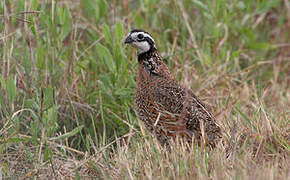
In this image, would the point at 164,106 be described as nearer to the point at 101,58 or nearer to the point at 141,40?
the point at 141,40

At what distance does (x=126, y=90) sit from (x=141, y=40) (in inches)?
22.0

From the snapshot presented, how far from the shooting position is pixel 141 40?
14.9 feet

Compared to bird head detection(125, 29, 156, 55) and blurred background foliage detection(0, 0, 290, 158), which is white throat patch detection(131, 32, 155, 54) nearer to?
bird head detection(125, 29, 156, 55)

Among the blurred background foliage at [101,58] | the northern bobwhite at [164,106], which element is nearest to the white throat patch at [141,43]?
the northern bobwhite at [164,106]

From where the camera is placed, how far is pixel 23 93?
4961 millimetres

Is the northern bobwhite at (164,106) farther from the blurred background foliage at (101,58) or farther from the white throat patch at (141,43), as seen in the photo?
the blurred background foliage at (101,58)

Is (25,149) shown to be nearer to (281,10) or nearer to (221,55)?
(221,55)

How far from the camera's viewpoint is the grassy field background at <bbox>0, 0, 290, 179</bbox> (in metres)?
3.80

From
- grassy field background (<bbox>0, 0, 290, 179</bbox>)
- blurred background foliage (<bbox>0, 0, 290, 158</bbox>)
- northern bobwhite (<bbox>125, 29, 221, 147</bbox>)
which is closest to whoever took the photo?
grassy field background (<bbox>0, 0, 290, 179</bbox>)

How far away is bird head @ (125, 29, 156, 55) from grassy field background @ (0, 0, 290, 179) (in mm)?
257

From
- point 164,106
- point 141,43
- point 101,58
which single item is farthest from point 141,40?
point 164,106

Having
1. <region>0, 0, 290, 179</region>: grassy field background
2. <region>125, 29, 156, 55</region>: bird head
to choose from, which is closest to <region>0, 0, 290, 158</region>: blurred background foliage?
<region>0, 0, 290, 179</region>: grassy field background

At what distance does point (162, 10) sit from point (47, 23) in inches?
85.9

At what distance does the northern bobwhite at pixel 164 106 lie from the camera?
4.26 meters
